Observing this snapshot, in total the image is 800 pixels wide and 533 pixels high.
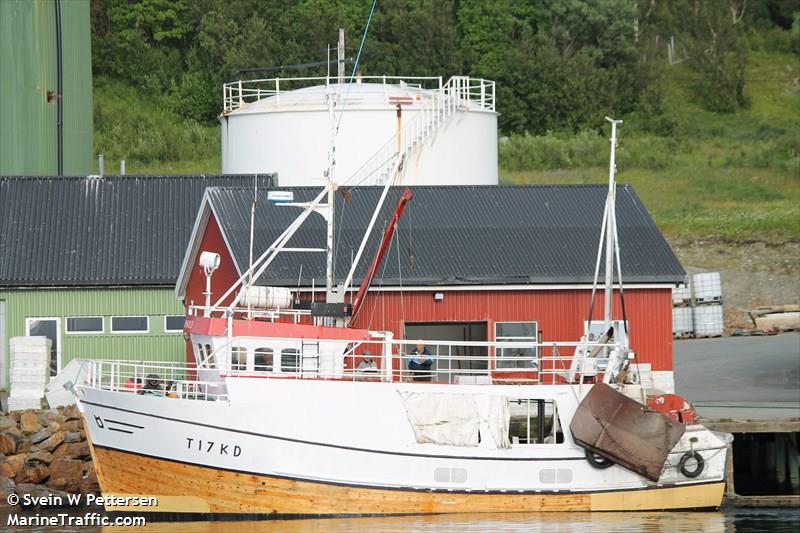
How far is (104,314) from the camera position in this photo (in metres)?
38.2

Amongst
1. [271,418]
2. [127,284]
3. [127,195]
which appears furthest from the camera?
[127,195]

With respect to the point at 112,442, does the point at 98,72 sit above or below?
above

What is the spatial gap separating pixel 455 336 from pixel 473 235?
9.44 feet

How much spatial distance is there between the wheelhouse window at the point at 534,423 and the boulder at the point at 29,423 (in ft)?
33.1

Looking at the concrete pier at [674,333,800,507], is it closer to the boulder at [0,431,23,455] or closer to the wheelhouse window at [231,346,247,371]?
the wheelhouse window at [231,346,247,371]

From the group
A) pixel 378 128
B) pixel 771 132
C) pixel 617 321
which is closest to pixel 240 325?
pixel 617 321

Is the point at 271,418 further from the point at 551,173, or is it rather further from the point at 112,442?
the point at 551,173

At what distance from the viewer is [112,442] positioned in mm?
27906

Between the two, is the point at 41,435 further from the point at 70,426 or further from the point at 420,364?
the point at 420,364

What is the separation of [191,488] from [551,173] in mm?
45574

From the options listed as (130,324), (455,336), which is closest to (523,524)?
(455,336)

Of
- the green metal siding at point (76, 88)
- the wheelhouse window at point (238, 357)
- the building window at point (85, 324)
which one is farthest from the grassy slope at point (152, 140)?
the wheelhouse window at point (238, 357)

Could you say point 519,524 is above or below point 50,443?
below

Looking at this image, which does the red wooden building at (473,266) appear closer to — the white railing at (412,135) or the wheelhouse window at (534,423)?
the wheelhouse window at (534,423)
